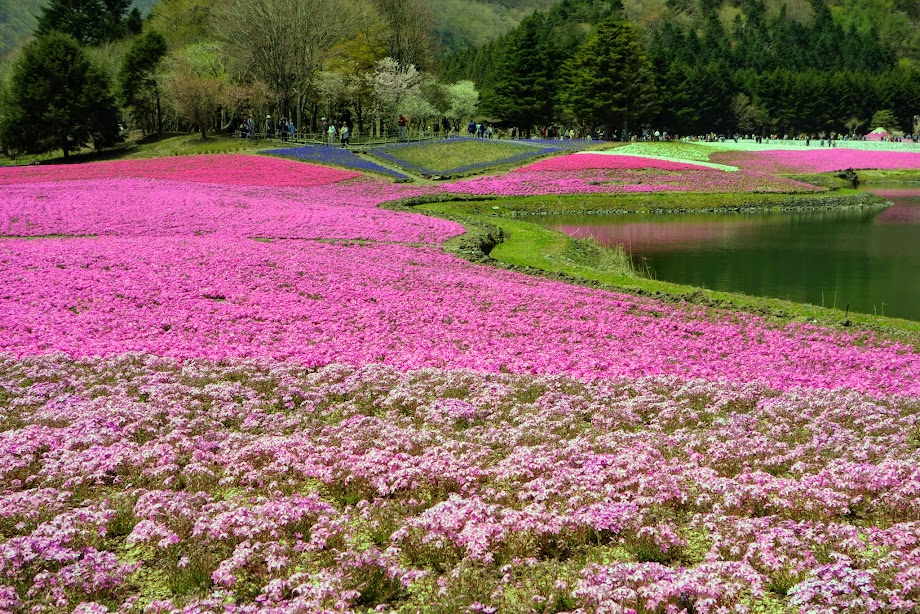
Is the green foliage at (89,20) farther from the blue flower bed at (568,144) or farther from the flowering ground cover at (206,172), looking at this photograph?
the blue flower bed at (568,144)

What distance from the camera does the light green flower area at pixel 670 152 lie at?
237 ft

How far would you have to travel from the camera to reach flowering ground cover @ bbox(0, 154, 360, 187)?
2099 inches

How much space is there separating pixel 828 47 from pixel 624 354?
209 m

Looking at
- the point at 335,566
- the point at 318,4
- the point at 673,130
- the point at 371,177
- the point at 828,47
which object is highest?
the point at 828,47

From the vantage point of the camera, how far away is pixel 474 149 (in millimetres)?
71000

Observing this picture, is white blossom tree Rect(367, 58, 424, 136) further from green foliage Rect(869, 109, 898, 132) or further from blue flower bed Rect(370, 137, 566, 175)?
green foliage Rect(869, 109, 898, 132)

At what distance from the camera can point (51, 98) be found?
7512 cm

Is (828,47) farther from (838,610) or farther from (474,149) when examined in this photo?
(838,610)

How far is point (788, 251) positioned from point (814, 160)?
56734 millimetres

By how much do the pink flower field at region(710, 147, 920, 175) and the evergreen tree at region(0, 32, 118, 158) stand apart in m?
66.5

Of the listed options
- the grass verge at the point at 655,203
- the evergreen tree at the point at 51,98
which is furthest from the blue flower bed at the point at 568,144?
the evergreen tree at the point at 51,98

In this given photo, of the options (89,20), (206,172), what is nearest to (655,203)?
(206,172)

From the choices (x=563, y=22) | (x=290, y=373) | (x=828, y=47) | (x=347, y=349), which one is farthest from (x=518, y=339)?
(x=828, y=47)

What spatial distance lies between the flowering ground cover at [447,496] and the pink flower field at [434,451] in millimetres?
36
